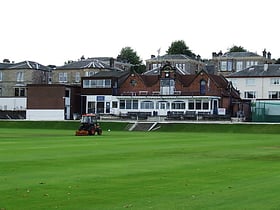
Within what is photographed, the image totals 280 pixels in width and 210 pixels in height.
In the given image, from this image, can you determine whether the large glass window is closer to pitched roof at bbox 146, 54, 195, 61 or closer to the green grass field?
pitched roof at bbox 146, 54, 195, 61

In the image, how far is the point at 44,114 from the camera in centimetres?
12238

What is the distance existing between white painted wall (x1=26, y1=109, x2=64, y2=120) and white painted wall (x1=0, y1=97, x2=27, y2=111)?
35.6 ft

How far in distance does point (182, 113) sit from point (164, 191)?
100 meters

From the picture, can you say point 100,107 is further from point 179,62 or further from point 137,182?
point 137,182

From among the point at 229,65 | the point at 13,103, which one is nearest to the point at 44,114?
the point at 13,103

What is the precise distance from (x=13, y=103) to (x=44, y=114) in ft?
49.6

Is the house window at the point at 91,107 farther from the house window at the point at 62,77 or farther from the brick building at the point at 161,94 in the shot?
the house window at the point at 62,77

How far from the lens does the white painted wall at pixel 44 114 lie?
4783 inches

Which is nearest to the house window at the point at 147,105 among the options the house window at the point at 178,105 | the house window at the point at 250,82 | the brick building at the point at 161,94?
the brick building at the point at 161,94

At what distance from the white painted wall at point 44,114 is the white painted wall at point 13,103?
10.9 meters

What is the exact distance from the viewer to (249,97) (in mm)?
133250

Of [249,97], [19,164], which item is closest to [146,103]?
[249,97]

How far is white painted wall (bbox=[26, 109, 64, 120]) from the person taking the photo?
122m

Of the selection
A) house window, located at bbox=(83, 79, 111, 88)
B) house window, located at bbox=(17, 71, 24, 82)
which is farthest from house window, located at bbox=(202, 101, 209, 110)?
house window, located at bbox=(17, 71, 24, 82)
